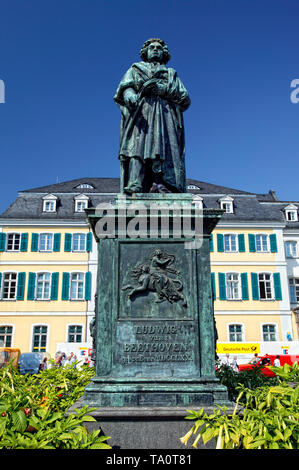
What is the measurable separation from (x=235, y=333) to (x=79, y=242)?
493 inches

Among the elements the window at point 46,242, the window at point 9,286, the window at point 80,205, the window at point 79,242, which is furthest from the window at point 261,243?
the window at point 9,286

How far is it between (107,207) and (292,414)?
2.34 metres

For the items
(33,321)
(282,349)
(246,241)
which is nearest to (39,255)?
(33,321)

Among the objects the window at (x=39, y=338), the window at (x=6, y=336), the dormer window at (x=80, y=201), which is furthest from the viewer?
the dormer window at (x=80, y=201)

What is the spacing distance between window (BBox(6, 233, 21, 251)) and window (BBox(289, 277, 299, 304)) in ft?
64.9

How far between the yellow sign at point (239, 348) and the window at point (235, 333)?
4476 millimetres

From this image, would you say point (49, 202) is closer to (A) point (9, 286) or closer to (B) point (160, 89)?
(A) point (9, 286)

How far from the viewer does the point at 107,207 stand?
12.4 ft

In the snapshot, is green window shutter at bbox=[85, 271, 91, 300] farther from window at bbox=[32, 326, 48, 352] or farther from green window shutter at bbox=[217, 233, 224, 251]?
green window shutter at bbox=[217, 233, 224, 251]

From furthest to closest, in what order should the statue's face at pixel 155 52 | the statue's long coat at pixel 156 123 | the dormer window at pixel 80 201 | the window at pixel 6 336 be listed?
the dormer window at pixel 80 201 < the window at pixel 6 336 < the statue's face at pixel 155 52 < the statue's long coat at pixel 156 123

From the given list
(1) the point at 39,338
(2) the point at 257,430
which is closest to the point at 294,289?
(1) the point at 39,338

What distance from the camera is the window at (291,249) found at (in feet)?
95.9

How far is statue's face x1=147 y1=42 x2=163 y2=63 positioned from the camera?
4746 mm

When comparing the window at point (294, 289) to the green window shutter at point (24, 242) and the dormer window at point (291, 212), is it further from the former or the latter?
the green window shutter at point (24, 242)
